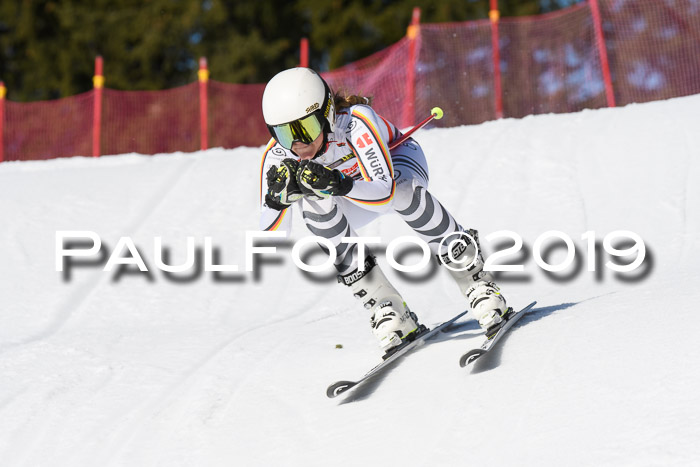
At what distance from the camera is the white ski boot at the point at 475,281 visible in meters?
4.41

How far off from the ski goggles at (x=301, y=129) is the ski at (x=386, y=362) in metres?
1.15

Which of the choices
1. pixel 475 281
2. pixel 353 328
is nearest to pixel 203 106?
pixel 353 328

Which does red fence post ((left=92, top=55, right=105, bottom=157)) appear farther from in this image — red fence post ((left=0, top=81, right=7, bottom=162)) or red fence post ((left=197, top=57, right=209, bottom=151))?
red fence post ((left=197, top=57, right=209, bottom=151))

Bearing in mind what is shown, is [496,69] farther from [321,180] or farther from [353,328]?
[321,180]

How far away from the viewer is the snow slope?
3.48 meters

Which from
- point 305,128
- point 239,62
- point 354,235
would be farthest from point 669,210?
point 239,62

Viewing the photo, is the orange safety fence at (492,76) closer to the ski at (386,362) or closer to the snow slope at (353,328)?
the snow slope at (353,328)

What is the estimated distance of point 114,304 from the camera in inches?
281

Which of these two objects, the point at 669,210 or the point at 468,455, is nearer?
the point at 468,455

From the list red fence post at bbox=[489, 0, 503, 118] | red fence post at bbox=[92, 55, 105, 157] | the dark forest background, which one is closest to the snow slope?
red fence post at bbox=[92, 55, 105, 157]

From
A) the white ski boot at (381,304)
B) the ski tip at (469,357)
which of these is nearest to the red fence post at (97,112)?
the white ski boot at (381,304)

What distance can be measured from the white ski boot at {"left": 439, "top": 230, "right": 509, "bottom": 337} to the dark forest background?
20.8 meters

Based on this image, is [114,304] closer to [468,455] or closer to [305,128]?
[305,128]

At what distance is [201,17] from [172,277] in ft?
65.1
